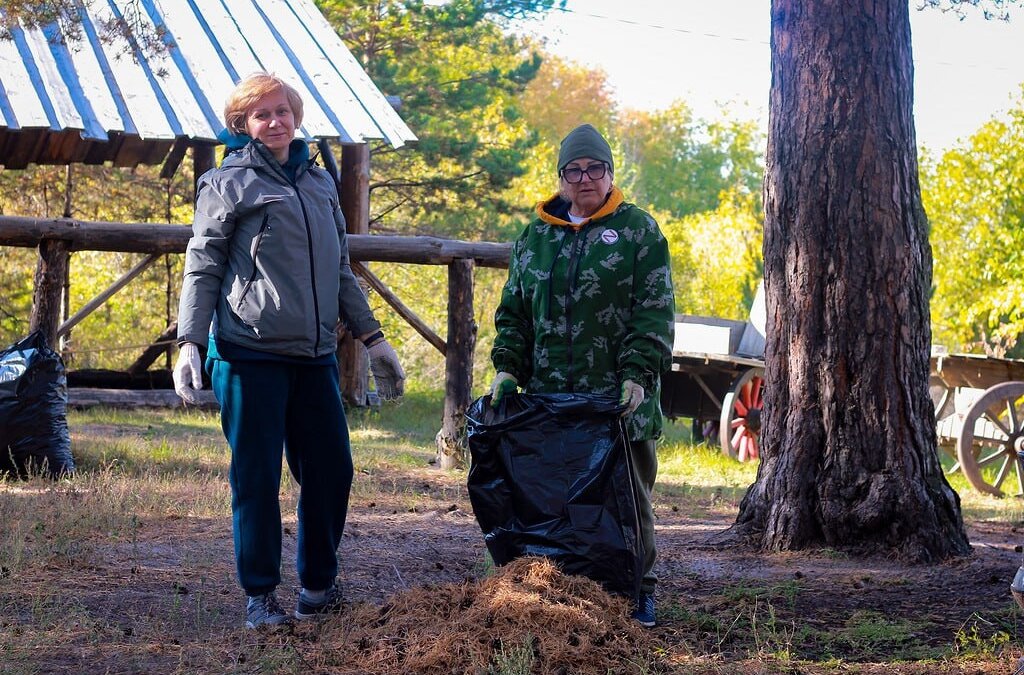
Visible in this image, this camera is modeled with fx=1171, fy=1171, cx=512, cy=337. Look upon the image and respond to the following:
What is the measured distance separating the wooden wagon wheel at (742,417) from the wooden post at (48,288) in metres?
5.93

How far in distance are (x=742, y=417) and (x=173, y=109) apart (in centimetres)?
625

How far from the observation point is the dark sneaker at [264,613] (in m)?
4.01

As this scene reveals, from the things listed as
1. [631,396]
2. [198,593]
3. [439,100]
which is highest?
[439,100]

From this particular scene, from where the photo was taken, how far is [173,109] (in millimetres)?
11328

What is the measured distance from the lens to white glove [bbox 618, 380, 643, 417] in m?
3.90

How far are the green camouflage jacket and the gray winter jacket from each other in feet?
2.19

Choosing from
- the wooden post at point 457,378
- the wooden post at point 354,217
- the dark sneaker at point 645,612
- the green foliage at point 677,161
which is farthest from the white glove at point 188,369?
the green foliage at point 677,161

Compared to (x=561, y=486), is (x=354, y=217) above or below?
above

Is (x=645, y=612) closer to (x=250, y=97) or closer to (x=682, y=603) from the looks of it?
(x=682, y=603)

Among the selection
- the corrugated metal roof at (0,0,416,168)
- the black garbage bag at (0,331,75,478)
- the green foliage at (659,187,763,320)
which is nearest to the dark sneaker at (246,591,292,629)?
the black garbage bag at (0,331,75,478)

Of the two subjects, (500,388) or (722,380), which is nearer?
(500,388)

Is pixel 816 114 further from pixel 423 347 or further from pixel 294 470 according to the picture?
pixel 423 347

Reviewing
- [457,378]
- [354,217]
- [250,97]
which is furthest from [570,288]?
[354,217]

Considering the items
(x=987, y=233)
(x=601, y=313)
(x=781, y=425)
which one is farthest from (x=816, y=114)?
(x=987, y=233)
